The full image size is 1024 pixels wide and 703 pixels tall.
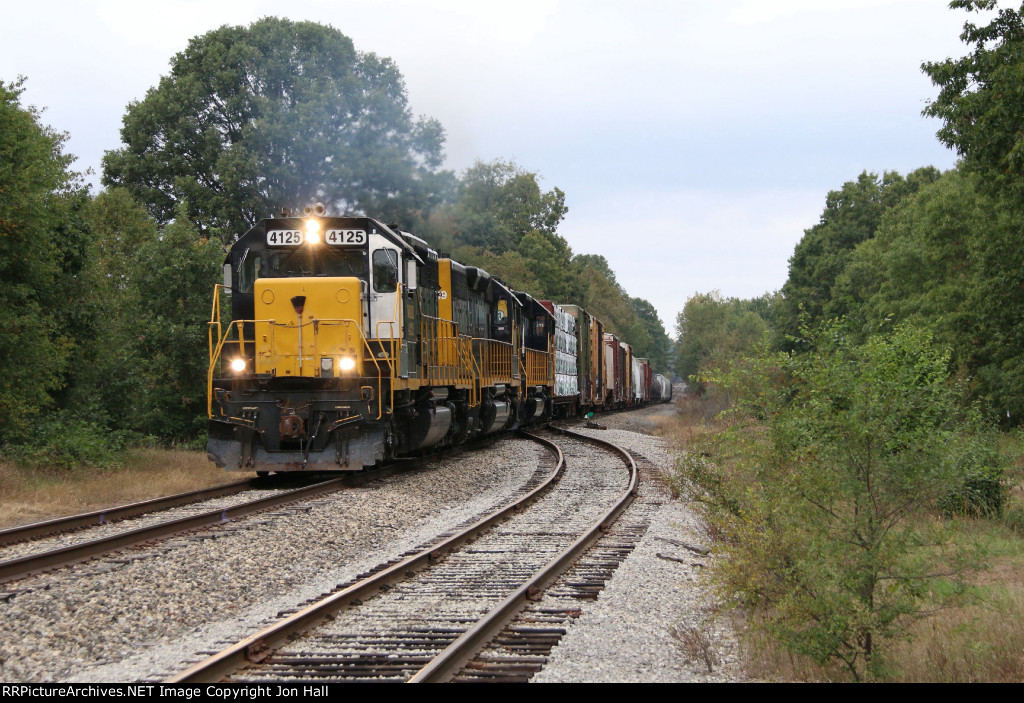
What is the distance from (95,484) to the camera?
12680 mm

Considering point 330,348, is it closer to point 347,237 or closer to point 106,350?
point 347,237

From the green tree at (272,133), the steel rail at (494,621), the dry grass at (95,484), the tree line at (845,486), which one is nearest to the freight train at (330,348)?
the dry grass at (95,484)

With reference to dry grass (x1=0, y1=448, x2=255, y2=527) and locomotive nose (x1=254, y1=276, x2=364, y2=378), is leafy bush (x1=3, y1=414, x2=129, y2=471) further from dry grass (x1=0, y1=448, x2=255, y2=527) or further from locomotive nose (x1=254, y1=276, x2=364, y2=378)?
locomotive nose (x1=254, y1=276, x2=364, y2=378)

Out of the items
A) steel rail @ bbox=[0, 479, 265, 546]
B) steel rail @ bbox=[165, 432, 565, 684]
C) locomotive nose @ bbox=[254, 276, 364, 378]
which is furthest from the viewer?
locomotive nose @ bbox=[254, 276, 364, 378]

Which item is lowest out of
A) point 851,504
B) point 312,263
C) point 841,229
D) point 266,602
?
point 266,602

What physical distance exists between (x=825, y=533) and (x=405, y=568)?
11.7ft

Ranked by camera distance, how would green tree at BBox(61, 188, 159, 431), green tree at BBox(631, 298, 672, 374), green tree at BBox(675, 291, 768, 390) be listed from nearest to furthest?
green tree at BBox(61, 188, 159, 431) < green tree at BBox(675, 291, 768, 390) < green tree at BBox(631, 298, 672, 374)

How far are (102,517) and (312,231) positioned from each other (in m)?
5.42

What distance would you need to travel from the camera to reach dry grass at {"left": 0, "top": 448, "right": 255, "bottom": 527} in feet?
35.3

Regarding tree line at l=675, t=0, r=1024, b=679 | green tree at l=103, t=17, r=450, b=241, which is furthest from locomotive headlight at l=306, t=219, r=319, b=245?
green tree at l=103, t=17, r=450, b=241

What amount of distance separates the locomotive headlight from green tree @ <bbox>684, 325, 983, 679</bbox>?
8.65m

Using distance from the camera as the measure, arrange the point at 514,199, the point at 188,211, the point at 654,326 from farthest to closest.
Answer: the point at 654,326 < the point at 514,199 < the point at 188,211

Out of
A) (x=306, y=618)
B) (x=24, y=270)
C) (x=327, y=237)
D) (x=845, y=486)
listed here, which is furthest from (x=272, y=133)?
(x=845, y=486)
